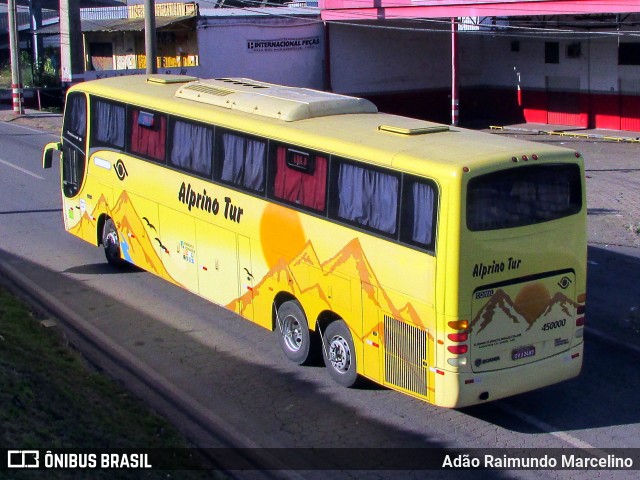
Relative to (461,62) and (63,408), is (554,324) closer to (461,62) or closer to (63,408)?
(63,408)

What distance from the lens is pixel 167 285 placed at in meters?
14.8

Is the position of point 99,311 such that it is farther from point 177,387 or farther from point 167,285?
point 177,387

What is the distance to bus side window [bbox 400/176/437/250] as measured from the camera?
358 inches

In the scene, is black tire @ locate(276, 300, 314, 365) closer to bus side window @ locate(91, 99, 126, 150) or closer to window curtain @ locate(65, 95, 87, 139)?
bus side window @ locate(91, 99, 126, 150)

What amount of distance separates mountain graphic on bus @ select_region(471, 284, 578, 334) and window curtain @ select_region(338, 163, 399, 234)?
1.27 metres

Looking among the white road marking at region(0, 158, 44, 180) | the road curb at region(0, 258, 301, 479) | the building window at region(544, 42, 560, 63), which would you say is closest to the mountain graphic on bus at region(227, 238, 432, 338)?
the road curb at region(0, 258, 301, 479)

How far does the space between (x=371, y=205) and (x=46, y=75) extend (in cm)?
3562

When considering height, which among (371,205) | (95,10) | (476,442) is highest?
(95,10)

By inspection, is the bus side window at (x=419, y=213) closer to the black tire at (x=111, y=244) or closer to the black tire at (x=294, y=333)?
the black tire at (x=294, y=333)

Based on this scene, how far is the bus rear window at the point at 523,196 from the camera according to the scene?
900cm

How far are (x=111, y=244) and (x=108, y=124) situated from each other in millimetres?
2005

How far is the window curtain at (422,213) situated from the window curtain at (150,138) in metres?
5.37

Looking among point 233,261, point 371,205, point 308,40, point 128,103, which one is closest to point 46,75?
point 308,40

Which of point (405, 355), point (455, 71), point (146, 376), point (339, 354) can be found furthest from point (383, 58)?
point (405, 355)
